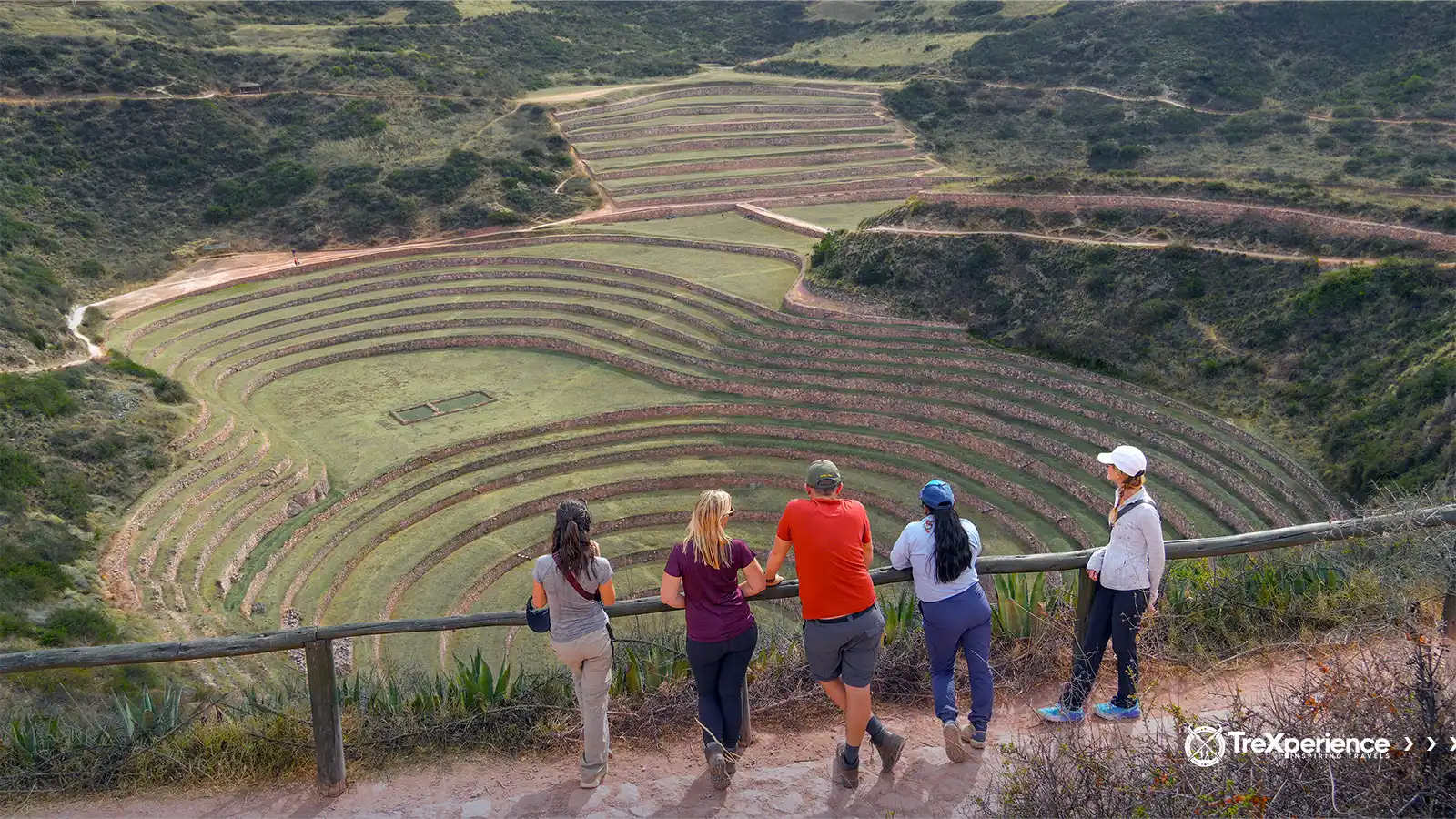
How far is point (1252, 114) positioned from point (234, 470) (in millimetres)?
39505

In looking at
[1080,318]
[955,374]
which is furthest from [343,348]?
[1080,318]

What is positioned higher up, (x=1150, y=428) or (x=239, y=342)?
(x=239, y=342)

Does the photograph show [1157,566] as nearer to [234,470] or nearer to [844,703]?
[844,703]

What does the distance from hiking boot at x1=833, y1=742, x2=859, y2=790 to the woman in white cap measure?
127cm

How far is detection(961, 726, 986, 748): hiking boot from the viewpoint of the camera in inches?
229

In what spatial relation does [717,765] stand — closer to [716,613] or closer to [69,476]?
[716,613]

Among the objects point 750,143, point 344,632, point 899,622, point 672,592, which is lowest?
point 899,622

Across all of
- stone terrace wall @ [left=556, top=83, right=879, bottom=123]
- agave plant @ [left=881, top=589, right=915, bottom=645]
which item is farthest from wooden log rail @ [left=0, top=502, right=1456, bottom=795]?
stone terrace wall @ [left=556, top=83, right=879, bottom=123]

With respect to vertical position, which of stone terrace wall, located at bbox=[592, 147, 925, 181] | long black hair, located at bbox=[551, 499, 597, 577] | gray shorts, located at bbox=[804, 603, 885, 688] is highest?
stone terrace wall, located at bbox=[592, 147, 925, 181]

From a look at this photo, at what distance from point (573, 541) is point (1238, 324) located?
21.7 metres

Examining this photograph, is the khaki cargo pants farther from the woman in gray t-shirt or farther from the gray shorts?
the gray shorts

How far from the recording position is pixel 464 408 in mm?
24594

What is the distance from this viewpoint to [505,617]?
20.8 feet

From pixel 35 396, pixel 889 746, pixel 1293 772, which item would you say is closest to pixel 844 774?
pixel 889 746
